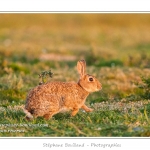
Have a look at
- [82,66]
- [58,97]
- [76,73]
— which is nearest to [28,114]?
[58,97]

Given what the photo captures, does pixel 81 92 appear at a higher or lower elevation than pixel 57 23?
lower

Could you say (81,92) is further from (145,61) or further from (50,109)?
(145,61)

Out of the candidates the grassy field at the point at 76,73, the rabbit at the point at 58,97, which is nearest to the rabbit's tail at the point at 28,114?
the rabbit at the point at 58,97

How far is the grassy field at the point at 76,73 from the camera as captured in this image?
8.82m

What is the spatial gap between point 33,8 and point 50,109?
2.91 meters

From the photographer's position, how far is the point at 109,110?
32.3 ft

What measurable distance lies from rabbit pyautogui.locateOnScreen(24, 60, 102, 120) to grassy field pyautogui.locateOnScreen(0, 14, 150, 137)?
0.19 metres

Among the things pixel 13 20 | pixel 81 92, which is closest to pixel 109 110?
pixel 81 92

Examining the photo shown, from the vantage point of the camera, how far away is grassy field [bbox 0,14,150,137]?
882 cm

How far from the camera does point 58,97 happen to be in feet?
31.0

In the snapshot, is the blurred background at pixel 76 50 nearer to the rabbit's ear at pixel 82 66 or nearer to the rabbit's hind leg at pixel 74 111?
the rabbit's ear at pixel 82 66

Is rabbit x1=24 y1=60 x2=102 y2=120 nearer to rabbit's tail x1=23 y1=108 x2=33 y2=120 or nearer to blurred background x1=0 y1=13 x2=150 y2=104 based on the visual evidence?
rabbit's tail x1=23 y1=108 x2=33 y2=120

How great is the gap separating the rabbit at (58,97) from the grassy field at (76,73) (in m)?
0.19

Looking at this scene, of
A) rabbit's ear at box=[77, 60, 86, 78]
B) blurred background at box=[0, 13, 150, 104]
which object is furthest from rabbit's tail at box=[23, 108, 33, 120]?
blurred background at box=[0, 13, 150, 104]
